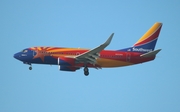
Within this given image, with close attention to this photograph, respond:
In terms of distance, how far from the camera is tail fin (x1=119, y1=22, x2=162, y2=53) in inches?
2611

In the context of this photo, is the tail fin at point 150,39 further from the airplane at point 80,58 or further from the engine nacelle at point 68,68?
the engine nacelle at point 68,68

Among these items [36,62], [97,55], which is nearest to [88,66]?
[97,55]

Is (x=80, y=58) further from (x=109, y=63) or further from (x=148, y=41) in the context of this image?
(x=148, y=41)

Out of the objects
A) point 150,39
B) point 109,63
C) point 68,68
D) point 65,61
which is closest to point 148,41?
point 150,39

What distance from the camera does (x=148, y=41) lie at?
6738 centimetres

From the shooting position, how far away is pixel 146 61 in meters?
63.8

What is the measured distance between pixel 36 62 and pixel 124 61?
14.5 metres

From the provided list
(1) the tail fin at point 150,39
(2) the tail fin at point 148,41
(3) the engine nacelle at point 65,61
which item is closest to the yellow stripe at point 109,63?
(2) the tail fin at point 148,41

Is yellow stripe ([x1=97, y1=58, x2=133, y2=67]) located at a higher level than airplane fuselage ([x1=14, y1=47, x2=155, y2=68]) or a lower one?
lower

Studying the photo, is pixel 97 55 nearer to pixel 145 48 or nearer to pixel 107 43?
pixel 107 43

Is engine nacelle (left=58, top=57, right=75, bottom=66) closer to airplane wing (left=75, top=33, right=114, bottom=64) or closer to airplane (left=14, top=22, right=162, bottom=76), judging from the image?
airplane (left=14, top=22, right=162, bottom=76)

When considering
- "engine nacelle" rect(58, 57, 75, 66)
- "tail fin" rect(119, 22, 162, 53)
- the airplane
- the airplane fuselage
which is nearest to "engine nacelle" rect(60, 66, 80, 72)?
the airplane

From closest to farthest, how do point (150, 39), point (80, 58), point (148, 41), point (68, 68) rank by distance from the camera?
point (80, 58) → point (68, 68) → point (148, 41) → point (150, 39)

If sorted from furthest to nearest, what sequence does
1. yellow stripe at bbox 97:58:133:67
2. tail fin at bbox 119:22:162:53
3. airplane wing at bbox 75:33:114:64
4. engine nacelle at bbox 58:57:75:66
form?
1. tail fin at bbox 119:22:162:53
2. yellow stripe at bbox 97:58:133:67
3. engine nacelle at bbox 58:57:75:66
4. airplane wing at bbox 75:33:114:64
